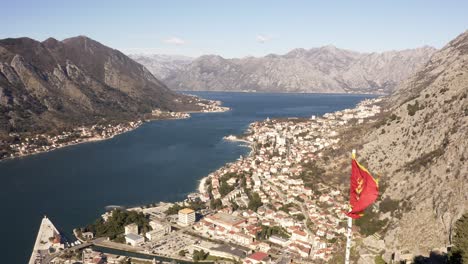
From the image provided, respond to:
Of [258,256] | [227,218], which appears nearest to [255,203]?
[227,218]

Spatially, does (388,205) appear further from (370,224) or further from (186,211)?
(186,211)

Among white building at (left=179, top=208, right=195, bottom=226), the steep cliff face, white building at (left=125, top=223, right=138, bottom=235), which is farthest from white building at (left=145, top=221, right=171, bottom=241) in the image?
the steep cliff face

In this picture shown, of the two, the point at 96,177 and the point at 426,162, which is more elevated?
the point at 426,162

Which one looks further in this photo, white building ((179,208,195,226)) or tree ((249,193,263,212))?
tree ((249,193,263,212))

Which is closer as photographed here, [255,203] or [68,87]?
[255,203]

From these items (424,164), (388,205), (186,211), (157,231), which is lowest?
(157,231)

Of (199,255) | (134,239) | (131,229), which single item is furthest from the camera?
(131,229)

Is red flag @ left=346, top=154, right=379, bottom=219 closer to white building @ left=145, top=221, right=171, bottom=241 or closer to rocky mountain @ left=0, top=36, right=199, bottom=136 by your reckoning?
white building @ left=145, top=221, right=171, bottom=241
